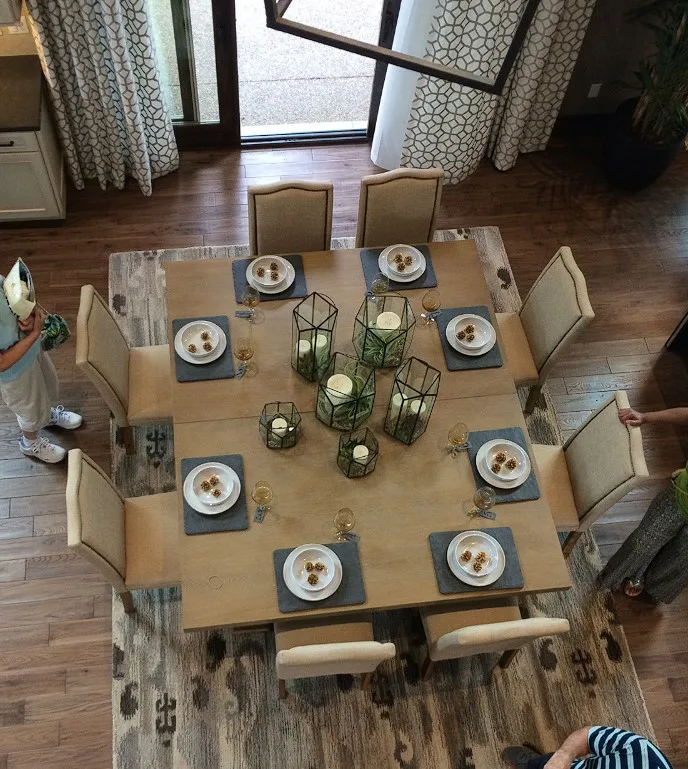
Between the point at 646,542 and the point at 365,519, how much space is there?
1217 millimetres

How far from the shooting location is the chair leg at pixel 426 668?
3115mm

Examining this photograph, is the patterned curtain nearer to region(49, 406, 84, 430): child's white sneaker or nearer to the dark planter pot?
region(49, 406, 84, 430): child's white sneaker

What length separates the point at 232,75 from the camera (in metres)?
4.37

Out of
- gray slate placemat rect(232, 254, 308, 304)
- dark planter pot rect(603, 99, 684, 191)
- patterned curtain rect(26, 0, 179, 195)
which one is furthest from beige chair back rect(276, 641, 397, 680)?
dark planter pot rect(603, 99, 684, 191)

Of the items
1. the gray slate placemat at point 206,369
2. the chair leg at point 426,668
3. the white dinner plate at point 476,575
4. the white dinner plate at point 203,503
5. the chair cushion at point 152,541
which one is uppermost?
the gray slate placemat at point 206,369

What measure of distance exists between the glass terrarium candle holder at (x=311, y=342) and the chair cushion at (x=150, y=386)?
0.61 metres

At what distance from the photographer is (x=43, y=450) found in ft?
11.7

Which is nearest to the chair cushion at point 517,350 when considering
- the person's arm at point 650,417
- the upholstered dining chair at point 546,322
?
the upholstered dining chair at point 546,322

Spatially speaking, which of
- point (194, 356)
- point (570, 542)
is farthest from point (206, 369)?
point (570, 542)

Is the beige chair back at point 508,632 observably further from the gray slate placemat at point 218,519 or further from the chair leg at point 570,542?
the gray slate placemat at point 218,519

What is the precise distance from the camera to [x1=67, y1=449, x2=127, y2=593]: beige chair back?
8.46 ft

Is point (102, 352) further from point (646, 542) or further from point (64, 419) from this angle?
point (646, 542)

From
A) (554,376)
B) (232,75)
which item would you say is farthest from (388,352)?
(232,75)

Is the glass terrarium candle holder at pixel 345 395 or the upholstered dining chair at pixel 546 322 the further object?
the upholstered dining chair at pixel 546 322
